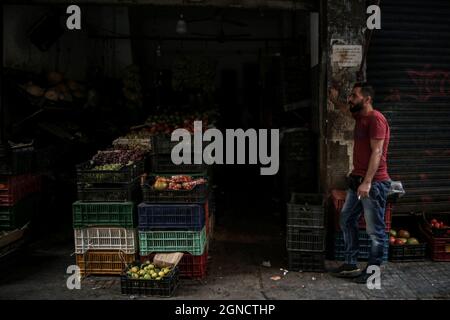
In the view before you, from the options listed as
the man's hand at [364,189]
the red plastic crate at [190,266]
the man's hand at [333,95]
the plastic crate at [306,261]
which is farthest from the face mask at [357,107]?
the red plastic crate at [190,266]

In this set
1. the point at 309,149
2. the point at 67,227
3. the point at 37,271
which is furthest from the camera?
the point at 67,227

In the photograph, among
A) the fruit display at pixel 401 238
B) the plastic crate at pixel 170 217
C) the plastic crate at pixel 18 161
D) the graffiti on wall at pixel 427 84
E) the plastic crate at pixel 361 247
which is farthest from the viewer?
the graffiti on wall at pixel 427 84

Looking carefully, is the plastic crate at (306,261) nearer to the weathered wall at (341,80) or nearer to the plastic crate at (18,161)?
the weathered wall at (341,80)

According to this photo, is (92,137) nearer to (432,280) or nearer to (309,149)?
(309,149)

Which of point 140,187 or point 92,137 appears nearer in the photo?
point 140,187

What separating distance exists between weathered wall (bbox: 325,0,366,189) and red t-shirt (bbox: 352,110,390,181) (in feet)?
3.37

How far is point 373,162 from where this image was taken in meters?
5.80

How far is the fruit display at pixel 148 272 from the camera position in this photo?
19.0 feet

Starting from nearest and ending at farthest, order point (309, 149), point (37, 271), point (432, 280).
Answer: point (432, 280) → point (37, 271) → point (309, 149)

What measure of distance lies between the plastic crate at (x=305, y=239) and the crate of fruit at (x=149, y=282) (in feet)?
5.66

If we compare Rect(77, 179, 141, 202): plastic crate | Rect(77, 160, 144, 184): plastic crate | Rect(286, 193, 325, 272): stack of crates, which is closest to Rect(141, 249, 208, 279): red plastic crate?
Rect(77, 179, 141, 202): plastic crate

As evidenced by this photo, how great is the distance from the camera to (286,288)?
6043 millimetres
